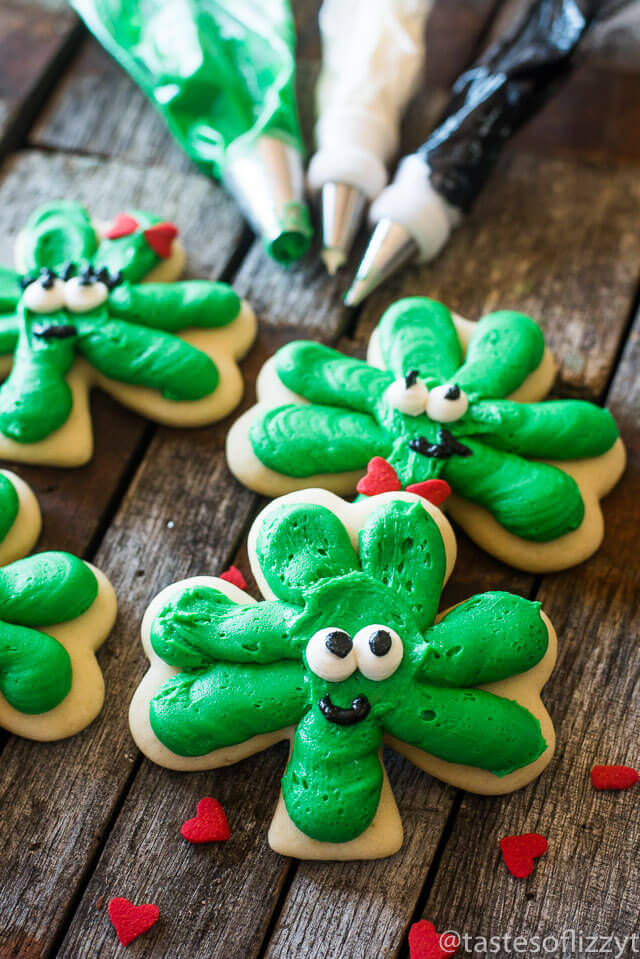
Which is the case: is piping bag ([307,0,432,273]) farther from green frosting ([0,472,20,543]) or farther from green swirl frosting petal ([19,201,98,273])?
green frosting ([0,472,20,543])

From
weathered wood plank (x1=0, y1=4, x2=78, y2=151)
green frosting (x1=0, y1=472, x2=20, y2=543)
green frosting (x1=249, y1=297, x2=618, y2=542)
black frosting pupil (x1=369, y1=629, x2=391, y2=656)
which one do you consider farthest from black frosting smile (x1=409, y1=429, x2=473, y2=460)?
weathered wood plank (x1=0, y1=4, x2=78, y2=151)

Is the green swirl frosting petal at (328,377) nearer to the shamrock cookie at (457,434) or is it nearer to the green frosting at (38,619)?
the shamrock cookie at (457,434)

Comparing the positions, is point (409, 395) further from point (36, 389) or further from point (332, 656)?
point (36, 389)

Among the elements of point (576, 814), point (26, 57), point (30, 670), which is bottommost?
point (576, 814)

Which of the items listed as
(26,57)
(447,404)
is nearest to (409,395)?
(447,404)

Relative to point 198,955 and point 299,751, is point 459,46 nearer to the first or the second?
point 299,751

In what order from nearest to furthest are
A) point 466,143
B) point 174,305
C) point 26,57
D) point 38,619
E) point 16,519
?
point 38,619 < point 16,519 < point 174,305 < point 466,143 < point 26,57
